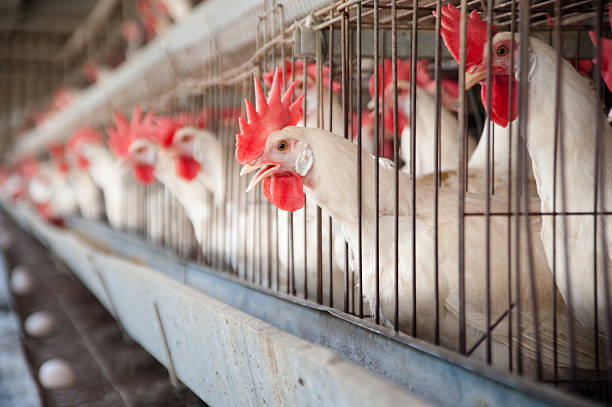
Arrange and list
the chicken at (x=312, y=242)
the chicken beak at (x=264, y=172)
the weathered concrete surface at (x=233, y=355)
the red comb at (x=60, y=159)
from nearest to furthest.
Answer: the weathered concrete surface at (x=233, y=355) → the chicken beak at (x=264, y=172) → the chicken at (x=312, y=242) → the red comb at (x=60, y=159)

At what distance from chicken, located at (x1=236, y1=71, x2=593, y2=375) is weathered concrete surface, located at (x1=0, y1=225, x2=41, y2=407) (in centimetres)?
168

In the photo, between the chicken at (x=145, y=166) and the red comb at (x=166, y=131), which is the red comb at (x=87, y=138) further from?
the red comb at (x=166, y=131)

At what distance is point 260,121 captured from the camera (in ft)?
6.53

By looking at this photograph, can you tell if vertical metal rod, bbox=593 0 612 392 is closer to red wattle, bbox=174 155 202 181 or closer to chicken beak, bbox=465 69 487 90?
chicken beak, bbox=465 69 487 90

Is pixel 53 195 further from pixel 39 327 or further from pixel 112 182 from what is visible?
pixel 39 327

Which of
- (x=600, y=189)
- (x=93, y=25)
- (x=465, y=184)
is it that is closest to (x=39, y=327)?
(x=465, y=184)

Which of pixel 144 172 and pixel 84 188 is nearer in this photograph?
pixel 144 172

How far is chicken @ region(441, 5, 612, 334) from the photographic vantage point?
152cm

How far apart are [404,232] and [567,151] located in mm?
520

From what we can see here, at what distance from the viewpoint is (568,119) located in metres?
1.58

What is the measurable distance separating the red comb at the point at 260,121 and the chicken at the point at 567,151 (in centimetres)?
61

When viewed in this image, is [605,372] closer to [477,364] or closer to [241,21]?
[477,364]

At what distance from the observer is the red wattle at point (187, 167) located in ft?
11.5

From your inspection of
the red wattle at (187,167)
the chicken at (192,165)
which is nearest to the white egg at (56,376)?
the chicken at (192,165)
